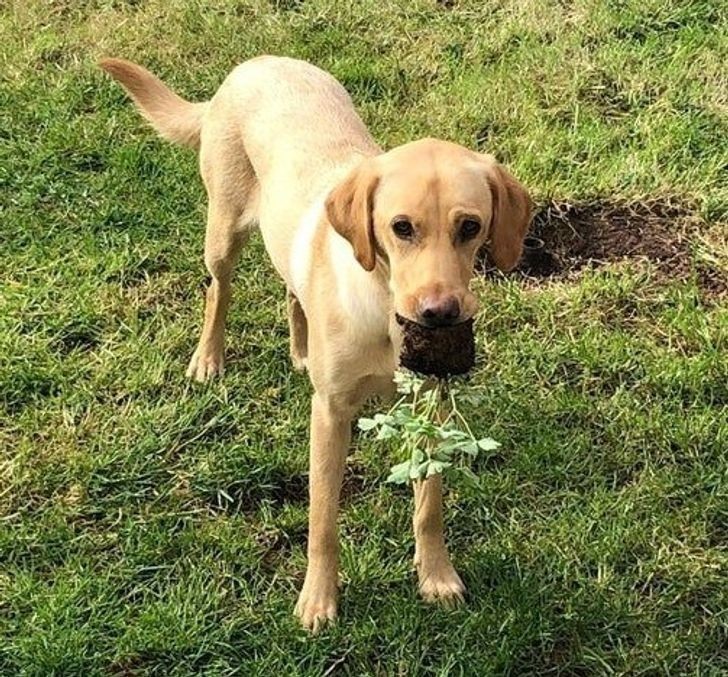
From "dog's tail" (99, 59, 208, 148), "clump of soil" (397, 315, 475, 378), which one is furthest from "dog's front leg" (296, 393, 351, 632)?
"dog's tail" (99, 59, 208, 148)

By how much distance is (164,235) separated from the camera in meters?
5.12

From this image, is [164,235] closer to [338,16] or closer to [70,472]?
[70,472]

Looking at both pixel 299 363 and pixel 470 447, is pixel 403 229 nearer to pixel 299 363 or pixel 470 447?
pixel 470 447

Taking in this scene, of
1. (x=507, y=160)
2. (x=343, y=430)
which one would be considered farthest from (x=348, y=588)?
(x=507, y=160)

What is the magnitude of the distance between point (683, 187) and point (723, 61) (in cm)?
119

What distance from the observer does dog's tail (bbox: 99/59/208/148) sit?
14.7 feet

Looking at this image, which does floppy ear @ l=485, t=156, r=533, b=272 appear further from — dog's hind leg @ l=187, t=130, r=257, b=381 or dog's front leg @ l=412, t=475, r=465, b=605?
dog's hind leg @ l=187, t=130, r=257, b=381

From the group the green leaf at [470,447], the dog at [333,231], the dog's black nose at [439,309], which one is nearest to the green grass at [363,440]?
the dog at [333,231]

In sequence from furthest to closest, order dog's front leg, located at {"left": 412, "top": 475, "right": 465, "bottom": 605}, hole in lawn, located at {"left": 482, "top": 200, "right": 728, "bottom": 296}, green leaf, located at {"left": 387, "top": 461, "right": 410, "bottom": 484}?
hole in lawn, located at {"left": 482, "top": 200, "right": 728, "bottom": 296} → dog's front leg, located at {"left": 412, "top": 475, "right": 465, "bottom": 605} → green leaf, located at {"left": 387, "top": 461, "right": 410, "bottom": 484}

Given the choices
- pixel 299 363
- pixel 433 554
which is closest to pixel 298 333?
pixel 299 363

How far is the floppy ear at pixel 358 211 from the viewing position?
2971mm

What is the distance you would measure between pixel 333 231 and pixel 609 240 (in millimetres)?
2030

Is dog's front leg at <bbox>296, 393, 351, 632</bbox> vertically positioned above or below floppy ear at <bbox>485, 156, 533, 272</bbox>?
below

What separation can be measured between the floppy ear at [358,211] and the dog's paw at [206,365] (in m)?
1.48
